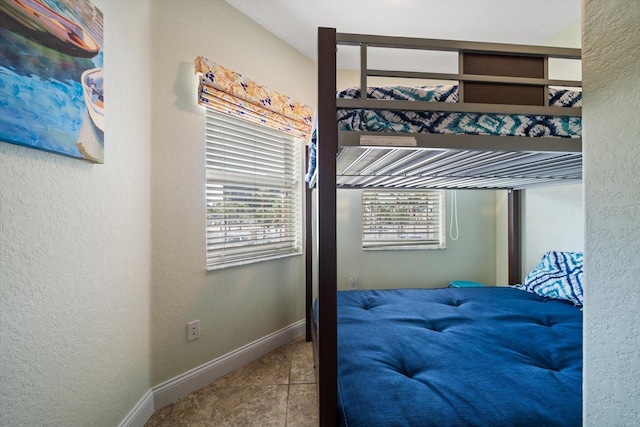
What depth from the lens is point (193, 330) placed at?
1.49 meters

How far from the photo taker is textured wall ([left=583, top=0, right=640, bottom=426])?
1.41 feet

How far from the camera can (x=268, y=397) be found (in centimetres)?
140

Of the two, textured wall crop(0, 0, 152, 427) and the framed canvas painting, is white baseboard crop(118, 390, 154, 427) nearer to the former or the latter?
textured wall crop(0, 0, 152, 427)

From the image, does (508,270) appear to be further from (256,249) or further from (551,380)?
(256,249)

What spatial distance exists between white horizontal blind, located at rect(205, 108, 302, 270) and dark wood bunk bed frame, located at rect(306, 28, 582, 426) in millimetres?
1056

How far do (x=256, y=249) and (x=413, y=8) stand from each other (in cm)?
195

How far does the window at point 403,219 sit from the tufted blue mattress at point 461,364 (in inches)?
37.9

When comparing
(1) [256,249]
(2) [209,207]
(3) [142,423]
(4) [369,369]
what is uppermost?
(2) [209,207]

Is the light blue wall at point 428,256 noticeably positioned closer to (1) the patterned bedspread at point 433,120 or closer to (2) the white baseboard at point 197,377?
(2) the white baseboard at point 197,377

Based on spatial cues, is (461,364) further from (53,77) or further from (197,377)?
(53,77)

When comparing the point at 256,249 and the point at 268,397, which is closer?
the point at 268,397

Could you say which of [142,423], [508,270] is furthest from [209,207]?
[508,270]

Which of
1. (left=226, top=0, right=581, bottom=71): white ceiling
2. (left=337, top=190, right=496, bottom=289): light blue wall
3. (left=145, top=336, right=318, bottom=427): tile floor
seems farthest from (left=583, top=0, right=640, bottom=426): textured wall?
(left=337, top=190, right=496, bottom=289): light blue wall

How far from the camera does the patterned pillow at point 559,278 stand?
1514mm
